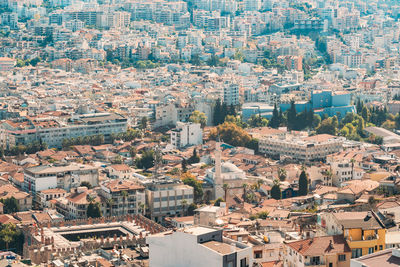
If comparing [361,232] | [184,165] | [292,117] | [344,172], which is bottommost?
[292,117]

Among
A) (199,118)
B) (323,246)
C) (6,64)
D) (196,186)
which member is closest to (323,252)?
(323,246)

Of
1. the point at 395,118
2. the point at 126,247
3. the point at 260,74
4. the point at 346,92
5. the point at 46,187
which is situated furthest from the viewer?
the point at 260,74

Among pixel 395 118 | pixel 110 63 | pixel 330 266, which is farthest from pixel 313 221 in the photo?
pixel 110 63

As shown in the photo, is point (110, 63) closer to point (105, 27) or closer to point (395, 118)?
point (105, 27)

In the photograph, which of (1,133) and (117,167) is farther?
(1,133)

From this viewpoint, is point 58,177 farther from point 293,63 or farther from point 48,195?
point 293,63

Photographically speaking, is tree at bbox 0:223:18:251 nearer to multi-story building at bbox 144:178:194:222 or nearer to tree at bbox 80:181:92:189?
multi-story building at bbox 144:178:194:222

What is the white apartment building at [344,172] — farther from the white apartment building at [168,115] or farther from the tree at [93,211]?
the white apartment building at [168,115]
